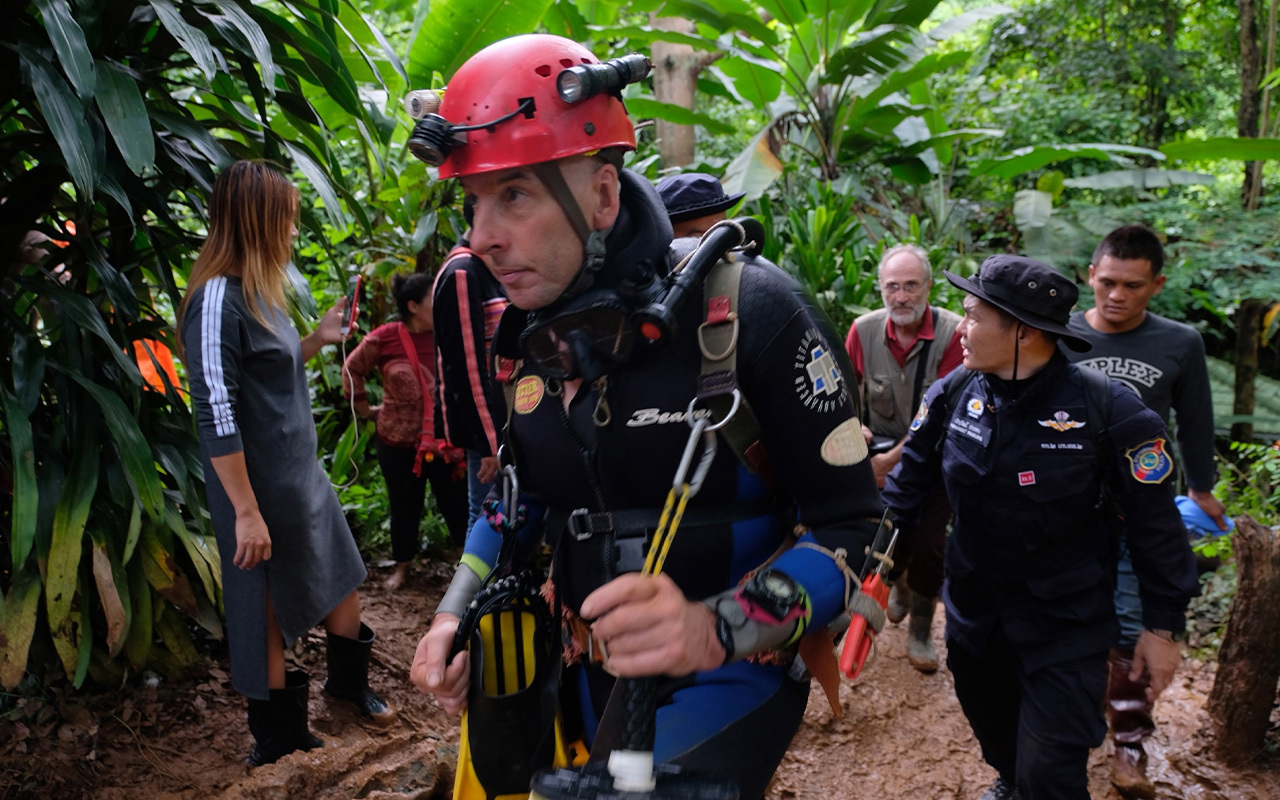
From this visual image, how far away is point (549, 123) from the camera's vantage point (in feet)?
5.42

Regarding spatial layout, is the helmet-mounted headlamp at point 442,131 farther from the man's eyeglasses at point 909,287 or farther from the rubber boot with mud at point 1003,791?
the man's eyeglasses at point 909,287

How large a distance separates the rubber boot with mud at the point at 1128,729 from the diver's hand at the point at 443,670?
3.20 m

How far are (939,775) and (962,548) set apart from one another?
1.44m

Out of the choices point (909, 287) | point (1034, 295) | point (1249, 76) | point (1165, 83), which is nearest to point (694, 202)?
point (1034, 295)

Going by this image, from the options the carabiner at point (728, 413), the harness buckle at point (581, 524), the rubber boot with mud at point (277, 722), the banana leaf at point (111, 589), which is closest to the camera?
the carabiner at point (728, 413)

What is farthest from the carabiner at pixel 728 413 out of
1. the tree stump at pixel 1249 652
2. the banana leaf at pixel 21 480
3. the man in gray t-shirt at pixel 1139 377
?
the tree stump at pixel 1249 652

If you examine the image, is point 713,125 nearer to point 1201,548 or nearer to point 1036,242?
point 1036,242

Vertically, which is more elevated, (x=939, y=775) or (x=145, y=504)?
(x=145, y=504)

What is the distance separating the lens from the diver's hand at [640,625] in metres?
1.34

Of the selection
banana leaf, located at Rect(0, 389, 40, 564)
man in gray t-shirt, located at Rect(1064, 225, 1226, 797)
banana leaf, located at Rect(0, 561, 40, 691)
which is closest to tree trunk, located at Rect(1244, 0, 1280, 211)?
man in gray t-shirt, located at Rect(1064, 225, 1226, 797)

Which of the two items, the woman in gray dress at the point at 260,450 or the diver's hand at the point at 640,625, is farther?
the woman in gray dress at the point at 260,450

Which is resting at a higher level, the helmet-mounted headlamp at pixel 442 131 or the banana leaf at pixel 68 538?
the helmet-mounted headlamp at pixel 442 131

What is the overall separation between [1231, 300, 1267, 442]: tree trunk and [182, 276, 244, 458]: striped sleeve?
7.20 metres

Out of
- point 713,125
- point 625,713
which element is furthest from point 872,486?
point 713,125
